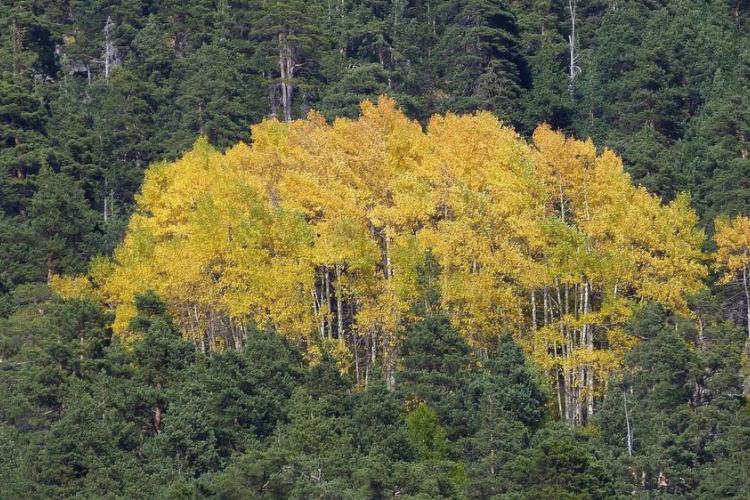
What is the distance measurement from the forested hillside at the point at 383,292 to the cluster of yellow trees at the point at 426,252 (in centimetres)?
13

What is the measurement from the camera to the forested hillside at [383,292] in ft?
191

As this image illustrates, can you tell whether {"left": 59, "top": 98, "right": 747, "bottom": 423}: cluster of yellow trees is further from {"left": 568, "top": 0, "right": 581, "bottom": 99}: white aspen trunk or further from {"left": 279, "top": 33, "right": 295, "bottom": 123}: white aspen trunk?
{"left": 568, "top": 0, "right": 581, "bottom": 99}: white aspen trunk

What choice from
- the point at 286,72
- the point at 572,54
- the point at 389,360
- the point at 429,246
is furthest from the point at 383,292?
the point at 572,54

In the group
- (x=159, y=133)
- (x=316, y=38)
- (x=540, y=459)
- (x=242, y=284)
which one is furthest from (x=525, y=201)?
(x=316, y=38)

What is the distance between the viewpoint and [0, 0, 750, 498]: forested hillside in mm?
58219

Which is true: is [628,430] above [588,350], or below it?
below

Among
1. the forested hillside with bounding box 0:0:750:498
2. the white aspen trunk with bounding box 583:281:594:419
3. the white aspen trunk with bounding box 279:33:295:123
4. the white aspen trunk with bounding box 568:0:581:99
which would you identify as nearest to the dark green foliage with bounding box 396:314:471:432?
the forested hillside with bounding box 0:0:750:498

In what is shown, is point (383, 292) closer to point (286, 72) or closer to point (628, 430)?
point (628, 430)

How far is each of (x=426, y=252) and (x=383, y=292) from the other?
2.26 m

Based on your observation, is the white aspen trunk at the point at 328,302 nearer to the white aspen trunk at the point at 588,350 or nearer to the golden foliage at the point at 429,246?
the golden foliage at the point at 429,246

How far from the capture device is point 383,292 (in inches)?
2721

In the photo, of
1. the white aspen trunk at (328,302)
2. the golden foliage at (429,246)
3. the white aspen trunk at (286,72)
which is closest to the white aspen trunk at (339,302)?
the golden foliage at (429,246)

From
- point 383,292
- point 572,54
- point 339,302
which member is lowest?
point 339,302

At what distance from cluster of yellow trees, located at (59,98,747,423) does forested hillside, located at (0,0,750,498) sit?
13cm
